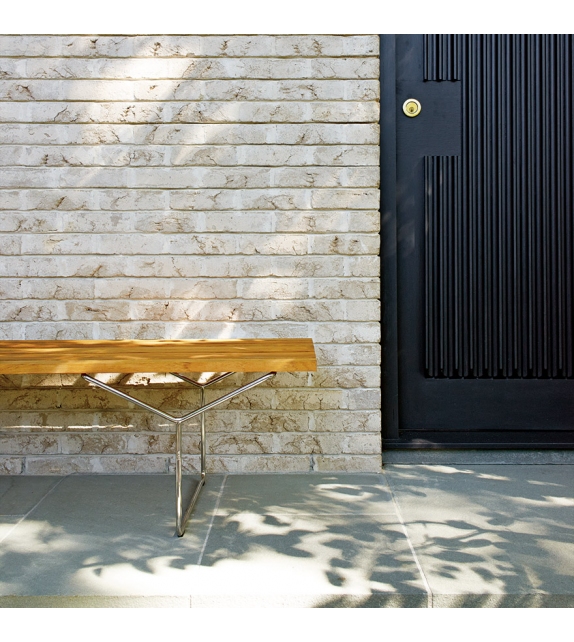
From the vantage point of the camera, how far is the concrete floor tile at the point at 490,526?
2.00 meters

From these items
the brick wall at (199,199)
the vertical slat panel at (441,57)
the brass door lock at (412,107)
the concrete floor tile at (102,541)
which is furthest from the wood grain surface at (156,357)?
the vertical slat panel at (441,57)

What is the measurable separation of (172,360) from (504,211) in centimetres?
199

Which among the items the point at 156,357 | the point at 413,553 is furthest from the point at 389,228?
the point at 413,553

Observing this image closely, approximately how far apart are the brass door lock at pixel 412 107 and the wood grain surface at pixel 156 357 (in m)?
1.38

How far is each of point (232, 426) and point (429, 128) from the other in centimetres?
182

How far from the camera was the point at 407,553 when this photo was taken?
7.21 ft

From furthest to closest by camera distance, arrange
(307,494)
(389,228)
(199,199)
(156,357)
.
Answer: (389,228) → (199,199) → (307,494) → (156,357)

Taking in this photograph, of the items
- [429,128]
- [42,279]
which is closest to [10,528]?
[42,279]

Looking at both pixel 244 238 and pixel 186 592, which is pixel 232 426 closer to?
pixel 244 238

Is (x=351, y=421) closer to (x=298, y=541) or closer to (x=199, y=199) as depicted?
(x=298, y=541)

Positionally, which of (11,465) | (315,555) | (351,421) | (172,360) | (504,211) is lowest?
(315,555)

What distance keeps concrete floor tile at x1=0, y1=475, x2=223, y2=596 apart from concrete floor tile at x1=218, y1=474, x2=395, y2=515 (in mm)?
124

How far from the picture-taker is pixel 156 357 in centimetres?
230

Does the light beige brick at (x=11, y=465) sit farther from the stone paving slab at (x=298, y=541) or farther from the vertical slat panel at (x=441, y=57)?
the vertical slat panel at (x=441, y=57)
